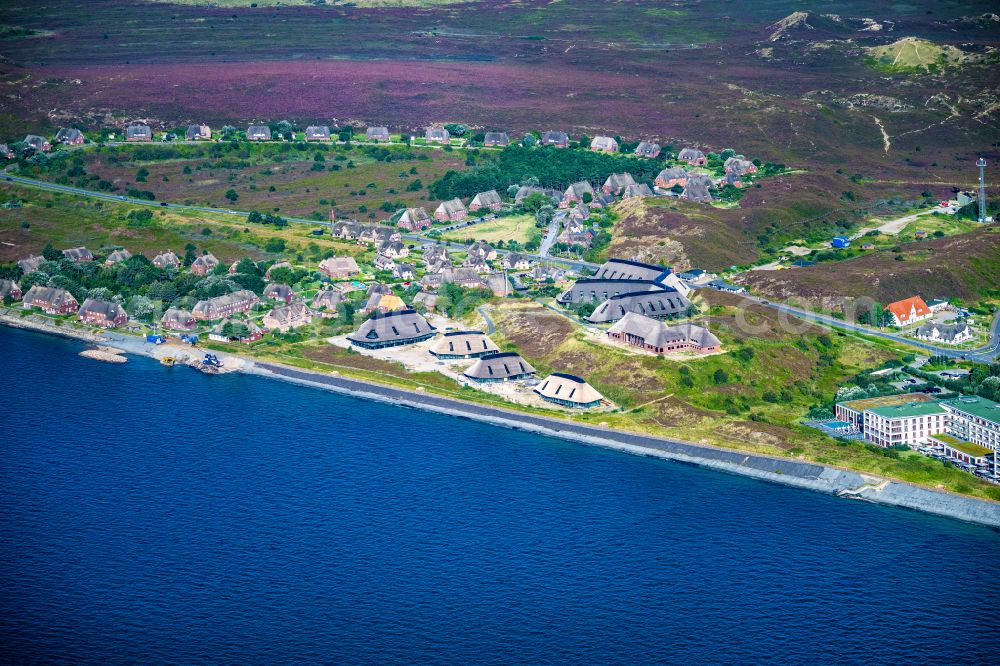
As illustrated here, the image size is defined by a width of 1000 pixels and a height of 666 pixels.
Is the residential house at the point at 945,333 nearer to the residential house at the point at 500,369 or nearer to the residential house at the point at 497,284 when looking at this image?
the residential house at the point at 500,369

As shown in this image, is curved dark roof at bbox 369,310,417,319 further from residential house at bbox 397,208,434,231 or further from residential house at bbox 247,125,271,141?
residential house at bbox 247,125,271,141

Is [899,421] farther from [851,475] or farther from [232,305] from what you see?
[232,305]

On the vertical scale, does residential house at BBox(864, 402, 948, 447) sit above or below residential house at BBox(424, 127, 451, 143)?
below

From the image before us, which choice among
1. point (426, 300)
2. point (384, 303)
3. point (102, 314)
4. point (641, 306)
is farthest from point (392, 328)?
point (102, 314)

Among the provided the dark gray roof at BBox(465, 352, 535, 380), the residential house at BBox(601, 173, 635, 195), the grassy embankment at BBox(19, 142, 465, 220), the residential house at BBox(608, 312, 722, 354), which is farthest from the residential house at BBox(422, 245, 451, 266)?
the residential house at BBox(601, 173, 635, 195)

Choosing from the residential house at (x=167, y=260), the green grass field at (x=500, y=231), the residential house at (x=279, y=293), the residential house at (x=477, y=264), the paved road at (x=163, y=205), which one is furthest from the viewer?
the green grass field at (x=500, y=231)

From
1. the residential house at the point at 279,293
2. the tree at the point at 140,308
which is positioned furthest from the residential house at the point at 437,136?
the tree at the point at 140,308
